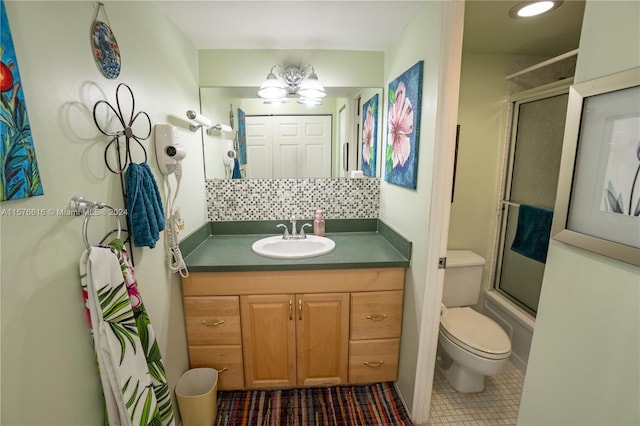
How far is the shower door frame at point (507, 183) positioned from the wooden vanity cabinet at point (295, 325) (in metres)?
1.10

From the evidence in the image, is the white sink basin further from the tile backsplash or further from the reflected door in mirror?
the reflected door in mirror

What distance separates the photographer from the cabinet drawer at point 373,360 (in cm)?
166

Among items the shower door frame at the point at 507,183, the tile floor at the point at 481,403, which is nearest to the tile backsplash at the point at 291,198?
the shower door frame at the point at 507,183

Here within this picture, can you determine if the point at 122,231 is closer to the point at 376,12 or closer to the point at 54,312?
the point at 54,312

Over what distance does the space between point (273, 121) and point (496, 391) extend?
7.58ft

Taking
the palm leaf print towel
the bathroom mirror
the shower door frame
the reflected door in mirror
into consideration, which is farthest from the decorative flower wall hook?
the shower door frame

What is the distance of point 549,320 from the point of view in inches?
31.6

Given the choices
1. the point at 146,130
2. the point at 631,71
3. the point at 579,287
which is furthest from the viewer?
the point at 146,130

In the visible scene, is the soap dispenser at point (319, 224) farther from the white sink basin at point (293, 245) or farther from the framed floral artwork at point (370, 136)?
the framed floral artwork at point (370, 136)

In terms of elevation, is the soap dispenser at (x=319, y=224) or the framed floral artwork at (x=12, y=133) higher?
the framed floral artwork at (x=12, y=133)

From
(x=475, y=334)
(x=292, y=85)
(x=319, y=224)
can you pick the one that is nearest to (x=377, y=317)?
(x=475, y=334)

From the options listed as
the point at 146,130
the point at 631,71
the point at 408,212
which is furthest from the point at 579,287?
the point at 146,130

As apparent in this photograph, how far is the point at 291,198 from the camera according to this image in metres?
2.03

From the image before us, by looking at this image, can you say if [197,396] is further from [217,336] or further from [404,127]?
[404,127]
